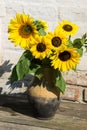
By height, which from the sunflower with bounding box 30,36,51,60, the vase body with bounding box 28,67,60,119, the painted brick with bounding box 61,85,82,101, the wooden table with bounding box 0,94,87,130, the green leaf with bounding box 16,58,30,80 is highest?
the sunflower with bounding box 30,36,51,60

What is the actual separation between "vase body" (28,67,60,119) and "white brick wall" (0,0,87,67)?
38 centimetres

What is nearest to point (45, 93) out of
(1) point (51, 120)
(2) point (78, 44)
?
(1) point (51, 120)

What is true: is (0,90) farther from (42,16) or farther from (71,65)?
(71,65)

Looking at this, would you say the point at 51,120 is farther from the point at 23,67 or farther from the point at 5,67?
the point at 5,67

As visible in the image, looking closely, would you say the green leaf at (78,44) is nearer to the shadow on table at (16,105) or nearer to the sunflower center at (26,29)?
the sunflower center at (26,29)

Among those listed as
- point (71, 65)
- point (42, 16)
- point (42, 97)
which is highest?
point (42, 16)

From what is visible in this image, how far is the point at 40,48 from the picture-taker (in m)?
1.50

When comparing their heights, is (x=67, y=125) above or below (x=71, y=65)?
below

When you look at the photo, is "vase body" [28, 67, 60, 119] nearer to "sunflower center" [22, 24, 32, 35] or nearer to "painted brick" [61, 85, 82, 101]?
"sunflower center" [22, 24, 32, 35]

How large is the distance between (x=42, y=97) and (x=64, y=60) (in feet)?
0.62

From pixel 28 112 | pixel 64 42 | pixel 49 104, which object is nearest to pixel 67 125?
pixel 49 104

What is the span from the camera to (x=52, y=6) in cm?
190

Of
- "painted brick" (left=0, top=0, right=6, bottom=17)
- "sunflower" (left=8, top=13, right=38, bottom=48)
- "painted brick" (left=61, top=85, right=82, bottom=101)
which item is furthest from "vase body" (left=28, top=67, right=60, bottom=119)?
"painted brick" (left=0, top=0, right=6, bottom=17)

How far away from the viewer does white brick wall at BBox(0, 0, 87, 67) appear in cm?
188
